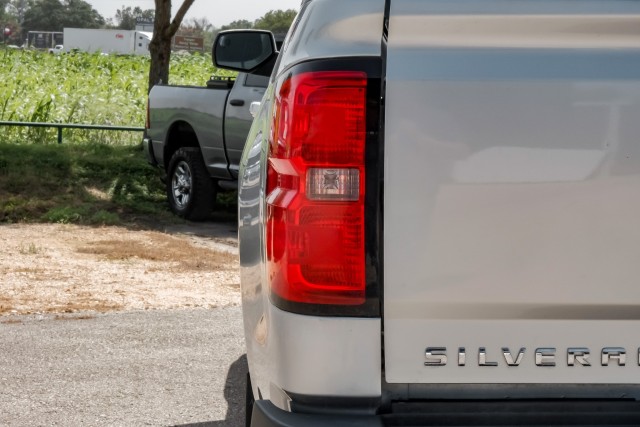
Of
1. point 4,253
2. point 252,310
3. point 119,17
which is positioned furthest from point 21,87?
point 119,17

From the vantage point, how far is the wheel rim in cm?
1242

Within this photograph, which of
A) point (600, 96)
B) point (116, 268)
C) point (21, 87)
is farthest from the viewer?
point (21, 87)

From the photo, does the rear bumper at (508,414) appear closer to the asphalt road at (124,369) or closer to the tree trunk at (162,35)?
the asphalt road at (124,369)

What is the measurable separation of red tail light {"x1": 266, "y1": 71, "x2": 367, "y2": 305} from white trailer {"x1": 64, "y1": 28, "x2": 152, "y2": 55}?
78.2m

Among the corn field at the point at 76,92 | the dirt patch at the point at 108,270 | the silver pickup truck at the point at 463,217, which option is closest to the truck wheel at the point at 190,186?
the dirt patch at the point at 108,270

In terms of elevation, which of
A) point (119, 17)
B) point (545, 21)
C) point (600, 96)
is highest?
point (119, 17)

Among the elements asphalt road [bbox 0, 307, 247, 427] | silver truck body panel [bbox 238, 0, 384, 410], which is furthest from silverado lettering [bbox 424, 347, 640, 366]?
asphalt road [bbox 0, 307, 247, 427]

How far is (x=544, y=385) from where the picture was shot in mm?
2561

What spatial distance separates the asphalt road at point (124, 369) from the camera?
495 centimetres

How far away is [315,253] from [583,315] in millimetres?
620

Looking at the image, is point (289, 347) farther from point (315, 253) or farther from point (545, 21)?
point (545, 21)

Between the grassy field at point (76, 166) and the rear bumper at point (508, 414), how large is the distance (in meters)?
9.62

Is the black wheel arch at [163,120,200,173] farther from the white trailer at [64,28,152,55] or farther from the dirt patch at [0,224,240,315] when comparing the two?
the white trailer at [64,28,152,55]

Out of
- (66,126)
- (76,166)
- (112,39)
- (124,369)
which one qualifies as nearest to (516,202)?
(124,369)
